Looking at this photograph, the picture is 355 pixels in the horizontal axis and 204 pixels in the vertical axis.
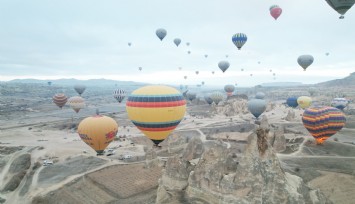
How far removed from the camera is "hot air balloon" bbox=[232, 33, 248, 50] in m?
75.4

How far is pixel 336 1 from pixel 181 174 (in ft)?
99.7

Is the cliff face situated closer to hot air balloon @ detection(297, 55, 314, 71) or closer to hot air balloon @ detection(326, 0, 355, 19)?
hot air balloon @ detection(326, 0, 355, 19)

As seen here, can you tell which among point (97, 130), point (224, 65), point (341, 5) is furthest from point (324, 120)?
point (224, 65)

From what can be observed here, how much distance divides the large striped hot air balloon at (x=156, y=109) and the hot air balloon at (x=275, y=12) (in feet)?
130

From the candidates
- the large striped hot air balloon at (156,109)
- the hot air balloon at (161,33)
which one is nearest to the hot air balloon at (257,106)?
the hot air balloon at (161,33)

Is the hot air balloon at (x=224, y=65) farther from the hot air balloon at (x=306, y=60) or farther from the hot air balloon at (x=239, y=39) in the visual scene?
the hot air balloon at (x=306, y=60)

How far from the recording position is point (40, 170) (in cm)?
5541

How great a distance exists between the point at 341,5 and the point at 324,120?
2536 centimetres

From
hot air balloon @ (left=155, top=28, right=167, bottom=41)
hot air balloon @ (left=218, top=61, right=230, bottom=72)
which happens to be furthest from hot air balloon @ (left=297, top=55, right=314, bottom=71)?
hot air balloon @ (left=155, top=28, right=167, bottom=41)

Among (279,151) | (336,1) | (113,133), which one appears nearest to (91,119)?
(113,133)

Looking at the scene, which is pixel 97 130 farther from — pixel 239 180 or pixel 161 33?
pixel 161 33

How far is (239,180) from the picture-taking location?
27.3 m

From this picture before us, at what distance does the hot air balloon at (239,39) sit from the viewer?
75.4m

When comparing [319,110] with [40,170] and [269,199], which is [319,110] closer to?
[269,199]
